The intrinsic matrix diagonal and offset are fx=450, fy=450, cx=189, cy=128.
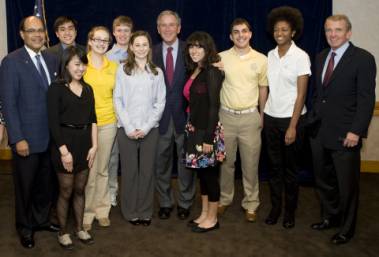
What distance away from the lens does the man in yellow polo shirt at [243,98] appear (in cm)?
348

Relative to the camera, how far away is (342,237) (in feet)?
10.8

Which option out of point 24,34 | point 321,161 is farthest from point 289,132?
point 24,34

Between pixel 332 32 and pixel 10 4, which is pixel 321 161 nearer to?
pixel 332 32

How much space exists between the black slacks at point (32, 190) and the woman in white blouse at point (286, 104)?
1.73 meters

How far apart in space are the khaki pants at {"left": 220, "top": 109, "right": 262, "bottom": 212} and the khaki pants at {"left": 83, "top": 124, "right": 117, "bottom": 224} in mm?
921

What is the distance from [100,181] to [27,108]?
2.80 feet

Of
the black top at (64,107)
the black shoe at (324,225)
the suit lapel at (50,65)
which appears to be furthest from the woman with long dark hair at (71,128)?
the black shoe at (324,225)

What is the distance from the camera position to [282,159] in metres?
3.56

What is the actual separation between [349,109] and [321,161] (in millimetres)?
536

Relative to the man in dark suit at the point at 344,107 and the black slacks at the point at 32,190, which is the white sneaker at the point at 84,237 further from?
the man in dark suit at the point at 344,107

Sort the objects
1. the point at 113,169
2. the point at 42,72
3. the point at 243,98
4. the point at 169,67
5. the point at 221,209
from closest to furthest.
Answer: the point at 42,72, the point at 243,98, the point at 169,67, the point at 221,209, the point at 113,169

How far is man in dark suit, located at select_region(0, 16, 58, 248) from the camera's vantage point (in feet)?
9.87

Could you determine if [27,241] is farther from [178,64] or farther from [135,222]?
[178,64]

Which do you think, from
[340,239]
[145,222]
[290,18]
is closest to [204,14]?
[290,18]
